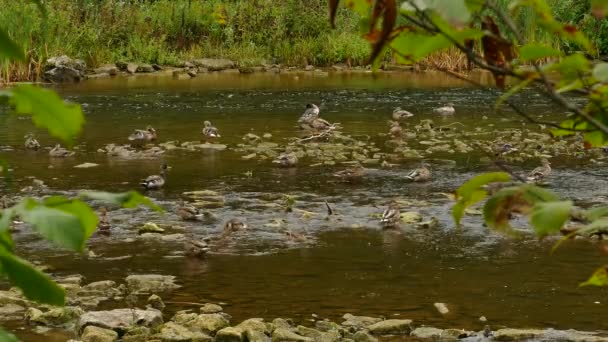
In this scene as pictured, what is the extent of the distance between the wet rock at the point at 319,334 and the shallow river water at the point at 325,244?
449mm

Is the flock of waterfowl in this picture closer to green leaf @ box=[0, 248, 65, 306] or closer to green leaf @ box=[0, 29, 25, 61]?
green leaf @ box=[0, 248, 65, 306]

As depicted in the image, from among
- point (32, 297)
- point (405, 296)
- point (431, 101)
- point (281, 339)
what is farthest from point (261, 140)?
point (32, 297)

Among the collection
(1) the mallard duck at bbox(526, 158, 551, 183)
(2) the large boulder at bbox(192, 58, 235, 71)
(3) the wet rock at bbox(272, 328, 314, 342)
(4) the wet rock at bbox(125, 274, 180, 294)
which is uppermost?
(3) the wet rock at bbox(272, 328, 314, 342)

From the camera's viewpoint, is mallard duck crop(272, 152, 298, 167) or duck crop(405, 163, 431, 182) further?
mallard duck crop(272, 152, 298, 167)

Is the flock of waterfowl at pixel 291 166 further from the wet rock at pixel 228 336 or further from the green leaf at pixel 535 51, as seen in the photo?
the green leaf at pixel 535 51

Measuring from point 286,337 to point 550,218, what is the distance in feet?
17.8

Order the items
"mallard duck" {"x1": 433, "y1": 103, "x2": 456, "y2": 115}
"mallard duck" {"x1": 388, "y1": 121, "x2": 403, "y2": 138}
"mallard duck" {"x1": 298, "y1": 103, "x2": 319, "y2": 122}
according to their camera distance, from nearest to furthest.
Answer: "mallard duck" {"x1": 388, "y1": 121, "x2": 403, "y2": 138} → "mallard duck" {"x1": 298, "y1": 103, "x2": 319, "y2": 122} → "mallard duck" {"x1": 433, "y1": 103, "x2": 456, "y2": 115}

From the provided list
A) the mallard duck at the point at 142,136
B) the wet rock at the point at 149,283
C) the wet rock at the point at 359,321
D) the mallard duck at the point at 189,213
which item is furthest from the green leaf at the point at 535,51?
the mallard duck at the point at 142,136

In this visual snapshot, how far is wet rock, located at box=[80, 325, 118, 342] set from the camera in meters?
6.52

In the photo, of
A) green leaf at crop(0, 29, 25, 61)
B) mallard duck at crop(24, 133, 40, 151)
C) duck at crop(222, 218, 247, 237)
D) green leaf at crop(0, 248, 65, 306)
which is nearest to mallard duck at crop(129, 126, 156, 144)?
mallard duck at crop(24, 133, 40, 151)

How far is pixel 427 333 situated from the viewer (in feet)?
22.1

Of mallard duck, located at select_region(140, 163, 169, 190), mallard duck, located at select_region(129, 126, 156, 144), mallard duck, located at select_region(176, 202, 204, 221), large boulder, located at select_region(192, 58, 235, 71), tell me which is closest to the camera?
mallard duck, located at select_region(176, 202, 204, 221)

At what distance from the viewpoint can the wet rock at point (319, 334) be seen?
6.53m

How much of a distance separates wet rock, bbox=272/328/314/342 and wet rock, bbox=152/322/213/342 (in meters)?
0.42
